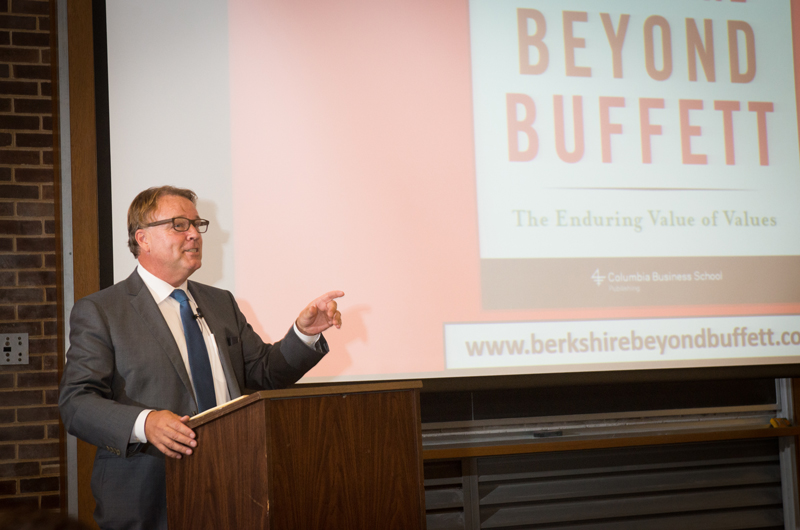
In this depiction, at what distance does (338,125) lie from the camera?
281 centimetres

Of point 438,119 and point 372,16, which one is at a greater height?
point 372,16

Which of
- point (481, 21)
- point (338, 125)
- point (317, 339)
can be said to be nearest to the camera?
point (317, 339)

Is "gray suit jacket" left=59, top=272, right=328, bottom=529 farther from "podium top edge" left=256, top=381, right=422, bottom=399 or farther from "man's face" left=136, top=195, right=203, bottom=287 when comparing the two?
"podium top edge" left=256, top=381, right=422, bottom=399

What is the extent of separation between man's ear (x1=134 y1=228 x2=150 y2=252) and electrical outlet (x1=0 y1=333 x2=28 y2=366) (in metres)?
0.97

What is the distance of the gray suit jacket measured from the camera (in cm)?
179

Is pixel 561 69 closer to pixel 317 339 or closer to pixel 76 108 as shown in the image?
pixel 317 339

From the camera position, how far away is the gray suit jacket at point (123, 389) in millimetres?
1787

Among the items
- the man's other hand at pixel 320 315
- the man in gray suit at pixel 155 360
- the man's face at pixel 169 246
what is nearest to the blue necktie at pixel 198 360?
the man in gray suit at pixel 155 360

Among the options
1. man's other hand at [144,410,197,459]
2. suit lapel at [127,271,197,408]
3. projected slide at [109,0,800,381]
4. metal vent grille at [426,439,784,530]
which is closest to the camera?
man's other hand at [144,410,197,459]

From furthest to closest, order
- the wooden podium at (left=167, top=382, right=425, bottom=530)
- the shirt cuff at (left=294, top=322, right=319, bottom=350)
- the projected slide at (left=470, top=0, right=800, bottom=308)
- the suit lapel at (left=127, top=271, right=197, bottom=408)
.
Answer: the projected slide at (left=470, top=0, right=800, bottom=308)
the shirt cuff at (left=294, top=322, right=319, bottom=350)
the suit lapel at (left=127, top=271, right=197, bottom=408)
the wooden podium at (left=167, top=382, right=425, bottom=530)

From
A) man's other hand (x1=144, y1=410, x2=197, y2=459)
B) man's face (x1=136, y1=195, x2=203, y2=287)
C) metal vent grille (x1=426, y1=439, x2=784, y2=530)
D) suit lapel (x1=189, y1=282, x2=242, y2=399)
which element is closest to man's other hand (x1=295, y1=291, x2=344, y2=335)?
suit lapel (x1=189, y1=282, x2=242, y2=399)

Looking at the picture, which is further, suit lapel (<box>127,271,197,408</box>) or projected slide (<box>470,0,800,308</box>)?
projected slide (<box>470,0,800,308</box>)

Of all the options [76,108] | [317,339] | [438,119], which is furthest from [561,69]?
[76,108]

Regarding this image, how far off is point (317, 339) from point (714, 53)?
240 centimetres
